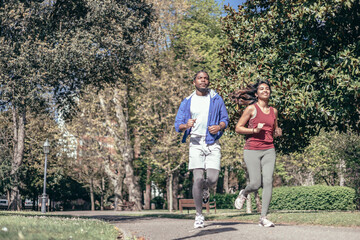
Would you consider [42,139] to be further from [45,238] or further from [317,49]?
[45,238]

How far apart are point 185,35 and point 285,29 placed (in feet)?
75.4

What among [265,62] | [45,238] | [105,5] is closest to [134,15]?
[105,5]

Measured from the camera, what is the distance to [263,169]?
292 inches

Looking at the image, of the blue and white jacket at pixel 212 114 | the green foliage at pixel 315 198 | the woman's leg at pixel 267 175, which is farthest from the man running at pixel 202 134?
the green foliage at pixel 315 198

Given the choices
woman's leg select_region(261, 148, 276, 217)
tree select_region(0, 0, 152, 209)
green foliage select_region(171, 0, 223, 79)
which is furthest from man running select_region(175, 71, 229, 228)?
green foliage select_region(171, 0, 223, 79)

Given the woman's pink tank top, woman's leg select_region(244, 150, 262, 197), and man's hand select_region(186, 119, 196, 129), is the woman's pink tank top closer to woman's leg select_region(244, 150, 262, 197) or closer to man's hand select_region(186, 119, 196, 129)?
woman's leg select_region(244, 150, 262, 197)

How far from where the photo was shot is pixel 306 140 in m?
15.9

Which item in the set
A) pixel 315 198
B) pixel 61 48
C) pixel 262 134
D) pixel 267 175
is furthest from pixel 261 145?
pixel 315 198

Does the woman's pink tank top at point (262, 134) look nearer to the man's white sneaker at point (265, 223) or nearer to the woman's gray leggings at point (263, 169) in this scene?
the woman's gray leggings at point (263, 169)

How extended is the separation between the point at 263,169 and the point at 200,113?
4.59 feet

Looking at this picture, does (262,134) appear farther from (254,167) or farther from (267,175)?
(267,175)

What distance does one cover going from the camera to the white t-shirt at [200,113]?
7.27 meters

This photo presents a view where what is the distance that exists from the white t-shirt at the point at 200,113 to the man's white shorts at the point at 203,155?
15 centimetres

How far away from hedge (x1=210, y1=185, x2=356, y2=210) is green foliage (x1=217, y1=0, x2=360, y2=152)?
15929 mm
